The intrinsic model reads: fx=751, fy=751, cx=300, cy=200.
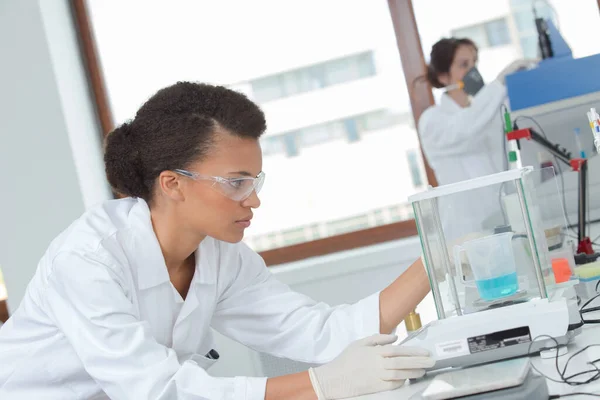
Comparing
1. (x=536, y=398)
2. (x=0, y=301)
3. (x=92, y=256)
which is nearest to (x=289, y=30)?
(x=0, y=301)

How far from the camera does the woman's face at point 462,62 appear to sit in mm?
3348

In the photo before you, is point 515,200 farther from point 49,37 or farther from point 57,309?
point 49,37

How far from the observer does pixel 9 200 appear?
3529 millimetres

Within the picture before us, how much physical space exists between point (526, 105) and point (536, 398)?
63.9 inches

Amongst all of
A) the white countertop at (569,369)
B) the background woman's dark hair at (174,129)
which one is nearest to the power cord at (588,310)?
the white countertop at (569,369)

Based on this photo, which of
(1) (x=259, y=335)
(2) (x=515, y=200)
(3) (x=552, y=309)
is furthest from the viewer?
(1) (x=259, y=335)

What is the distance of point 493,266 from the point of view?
4.46ft

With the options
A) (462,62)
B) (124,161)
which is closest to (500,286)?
(124,161)

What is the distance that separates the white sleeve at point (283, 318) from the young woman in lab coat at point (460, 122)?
1.62 metres

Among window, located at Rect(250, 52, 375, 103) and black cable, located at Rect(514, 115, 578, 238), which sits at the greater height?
window, located at Rect(250, 52, 375, 103)

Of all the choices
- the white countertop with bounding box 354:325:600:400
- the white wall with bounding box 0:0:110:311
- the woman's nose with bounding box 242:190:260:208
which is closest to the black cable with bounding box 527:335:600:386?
the white countertop with bounding box 354:325:600:400

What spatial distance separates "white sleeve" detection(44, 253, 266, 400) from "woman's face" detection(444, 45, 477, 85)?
232cm

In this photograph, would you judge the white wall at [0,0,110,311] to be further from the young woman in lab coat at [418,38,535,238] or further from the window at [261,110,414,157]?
the young woman in lab coat at [418,38,535,238]

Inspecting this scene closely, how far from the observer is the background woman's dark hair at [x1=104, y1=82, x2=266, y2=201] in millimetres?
1523
